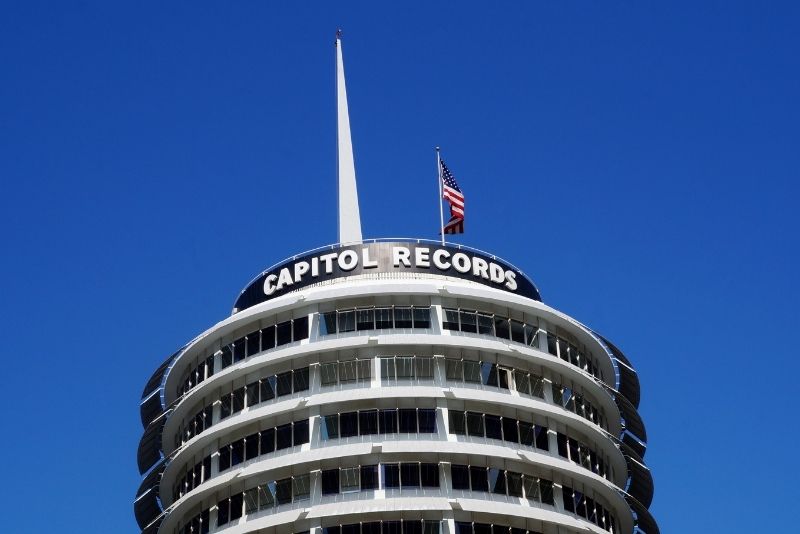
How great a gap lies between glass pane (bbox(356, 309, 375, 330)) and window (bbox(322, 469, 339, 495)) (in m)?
9.71

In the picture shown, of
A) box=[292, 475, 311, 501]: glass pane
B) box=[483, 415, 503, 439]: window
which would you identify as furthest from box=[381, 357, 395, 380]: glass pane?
box=[292, 475, 311, 501]: glass pane

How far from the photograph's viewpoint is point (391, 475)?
79.5 metres

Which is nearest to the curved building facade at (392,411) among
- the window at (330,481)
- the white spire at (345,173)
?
the window at (330,481)

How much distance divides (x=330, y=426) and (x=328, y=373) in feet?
12.0

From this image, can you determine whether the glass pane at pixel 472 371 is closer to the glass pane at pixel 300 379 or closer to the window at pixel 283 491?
the glass pane at pixel 300 379

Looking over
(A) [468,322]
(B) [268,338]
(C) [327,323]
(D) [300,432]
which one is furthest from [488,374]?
(B) [268,338]

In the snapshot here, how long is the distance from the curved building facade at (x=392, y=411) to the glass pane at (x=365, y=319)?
9 cm

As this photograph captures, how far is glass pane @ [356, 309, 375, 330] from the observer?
85312 millimetres

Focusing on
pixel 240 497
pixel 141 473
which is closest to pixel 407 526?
pixel 240 497

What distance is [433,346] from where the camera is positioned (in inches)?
3310

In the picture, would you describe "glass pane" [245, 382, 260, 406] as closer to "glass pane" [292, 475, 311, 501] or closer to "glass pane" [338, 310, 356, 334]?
"glass pane" [338, 310, 356, 334]

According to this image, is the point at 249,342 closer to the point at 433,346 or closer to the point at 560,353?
the point at 433,346

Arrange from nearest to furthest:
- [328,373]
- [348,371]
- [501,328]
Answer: [348,371] < [328,373] < [501,328]

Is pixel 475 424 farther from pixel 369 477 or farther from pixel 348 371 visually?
pixel 348 371
